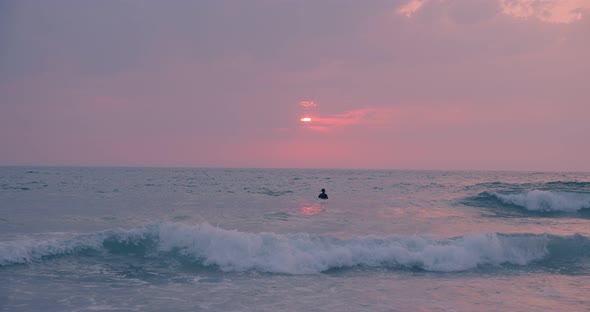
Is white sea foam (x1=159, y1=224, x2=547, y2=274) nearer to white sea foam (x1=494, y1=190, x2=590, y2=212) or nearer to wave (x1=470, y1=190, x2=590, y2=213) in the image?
wave (x1=470, y1=190, x2=590, y2=213)

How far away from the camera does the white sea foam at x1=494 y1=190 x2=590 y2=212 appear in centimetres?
3056

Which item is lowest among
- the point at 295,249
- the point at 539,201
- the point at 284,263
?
the point at 284,263

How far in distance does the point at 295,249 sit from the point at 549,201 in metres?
25.3

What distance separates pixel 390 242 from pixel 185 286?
7.62 meters

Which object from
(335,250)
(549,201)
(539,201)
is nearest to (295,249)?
(335,250)

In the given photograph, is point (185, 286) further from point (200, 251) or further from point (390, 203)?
point (390, 203)

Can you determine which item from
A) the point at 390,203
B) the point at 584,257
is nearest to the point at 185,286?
the point at 584,257

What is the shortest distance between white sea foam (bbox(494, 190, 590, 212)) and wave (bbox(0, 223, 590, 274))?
16438mm

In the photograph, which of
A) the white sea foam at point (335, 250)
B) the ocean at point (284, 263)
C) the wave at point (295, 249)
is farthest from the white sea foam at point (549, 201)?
the white sea foam at point (335, 250)

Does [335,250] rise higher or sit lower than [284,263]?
higher

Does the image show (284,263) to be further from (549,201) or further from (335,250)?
(549,201)

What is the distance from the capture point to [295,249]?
14.7m

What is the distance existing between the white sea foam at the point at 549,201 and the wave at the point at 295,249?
1644 centimetres

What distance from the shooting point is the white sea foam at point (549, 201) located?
3056 centimetres
